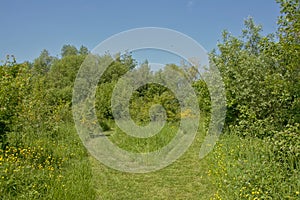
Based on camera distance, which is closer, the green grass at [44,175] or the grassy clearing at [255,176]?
the grassy clearing at [255,176]

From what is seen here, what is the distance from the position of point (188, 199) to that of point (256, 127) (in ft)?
8.08

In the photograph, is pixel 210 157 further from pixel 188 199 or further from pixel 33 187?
pixel 33 187

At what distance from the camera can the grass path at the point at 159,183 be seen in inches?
165

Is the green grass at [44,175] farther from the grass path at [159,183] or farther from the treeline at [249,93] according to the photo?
the treeline at [249,93]

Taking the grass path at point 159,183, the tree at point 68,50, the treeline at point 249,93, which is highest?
the tree at point 68,50

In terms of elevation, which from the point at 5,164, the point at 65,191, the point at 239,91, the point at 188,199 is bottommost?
the point at 188,199

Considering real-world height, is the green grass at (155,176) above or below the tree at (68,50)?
below

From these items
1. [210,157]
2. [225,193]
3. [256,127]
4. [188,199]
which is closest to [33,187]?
[188,199]

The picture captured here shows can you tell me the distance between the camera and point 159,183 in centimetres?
479

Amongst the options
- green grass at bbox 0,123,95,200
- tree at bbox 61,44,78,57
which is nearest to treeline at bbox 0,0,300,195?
green grass at bbox 0,123,95,200

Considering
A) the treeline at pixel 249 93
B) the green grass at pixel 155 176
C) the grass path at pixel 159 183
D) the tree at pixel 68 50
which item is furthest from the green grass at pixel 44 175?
the tree at pixel 68 50

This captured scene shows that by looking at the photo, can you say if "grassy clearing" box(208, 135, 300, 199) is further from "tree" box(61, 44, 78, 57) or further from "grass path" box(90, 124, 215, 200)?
"tree" box(61, 44, 78, 57)

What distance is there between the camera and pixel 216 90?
7.45 metres

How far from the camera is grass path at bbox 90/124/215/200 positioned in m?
4.20
